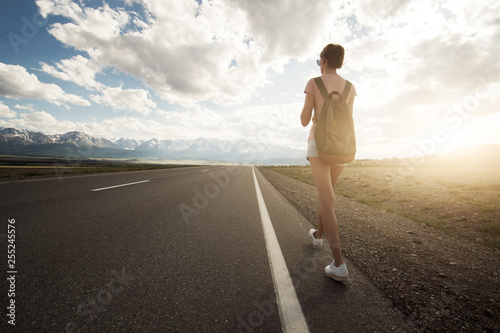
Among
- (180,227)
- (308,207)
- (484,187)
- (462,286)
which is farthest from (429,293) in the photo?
(484,187)

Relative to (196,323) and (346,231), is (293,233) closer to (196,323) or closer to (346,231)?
(346,231)

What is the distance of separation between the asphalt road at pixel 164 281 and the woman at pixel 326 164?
10.7 inches

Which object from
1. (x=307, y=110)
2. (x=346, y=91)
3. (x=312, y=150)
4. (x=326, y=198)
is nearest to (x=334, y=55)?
(x=346, y=91)

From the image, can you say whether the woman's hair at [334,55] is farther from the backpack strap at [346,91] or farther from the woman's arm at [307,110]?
the woman's arm at [307,110]

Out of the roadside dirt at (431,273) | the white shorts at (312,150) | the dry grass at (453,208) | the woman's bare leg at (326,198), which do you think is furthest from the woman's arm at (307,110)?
the dry grass at (453,208)

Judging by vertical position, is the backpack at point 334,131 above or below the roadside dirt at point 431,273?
above

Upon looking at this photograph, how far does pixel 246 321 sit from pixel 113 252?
1954 mm

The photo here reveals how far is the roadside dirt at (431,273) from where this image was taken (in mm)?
1771

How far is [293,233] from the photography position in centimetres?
377

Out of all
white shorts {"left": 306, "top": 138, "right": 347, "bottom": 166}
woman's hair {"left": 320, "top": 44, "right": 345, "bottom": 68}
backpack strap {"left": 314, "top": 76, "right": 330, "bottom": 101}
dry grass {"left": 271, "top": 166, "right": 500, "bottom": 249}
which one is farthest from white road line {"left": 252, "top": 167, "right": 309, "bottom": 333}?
dry grass {"left": 271, "top": 166, "right": 500, "bottom": 249}

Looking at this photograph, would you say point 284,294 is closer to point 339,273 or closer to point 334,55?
point 339,273

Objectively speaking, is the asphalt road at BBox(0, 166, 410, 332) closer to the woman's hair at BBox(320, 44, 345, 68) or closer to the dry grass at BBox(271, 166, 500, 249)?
the woman's hair at BBox(320, 44, 345, 68)

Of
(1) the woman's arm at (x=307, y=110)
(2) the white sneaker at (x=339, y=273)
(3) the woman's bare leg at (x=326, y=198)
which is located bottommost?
(2) the white sneaker at (x=339, y=273)

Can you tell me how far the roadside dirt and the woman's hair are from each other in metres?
2.61
